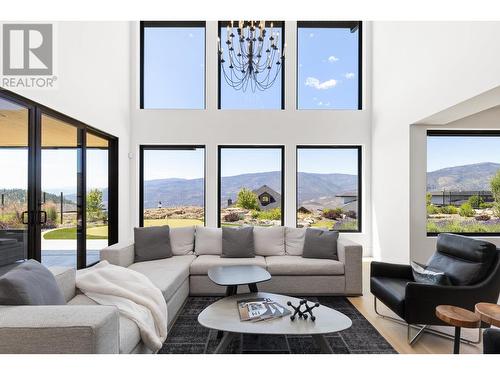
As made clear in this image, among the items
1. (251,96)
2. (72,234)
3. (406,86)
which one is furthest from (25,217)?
(406,86)

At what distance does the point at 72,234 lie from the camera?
3719 millimetres

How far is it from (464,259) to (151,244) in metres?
3.43

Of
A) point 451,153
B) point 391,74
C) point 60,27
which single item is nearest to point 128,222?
point 60,27

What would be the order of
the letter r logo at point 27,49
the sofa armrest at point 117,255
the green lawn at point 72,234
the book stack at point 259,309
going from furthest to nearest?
the green lawn at point 72,234 < the sofa armrest at point 117,255 < the letter r logo at point 27,49 < the book stack at point 259,309

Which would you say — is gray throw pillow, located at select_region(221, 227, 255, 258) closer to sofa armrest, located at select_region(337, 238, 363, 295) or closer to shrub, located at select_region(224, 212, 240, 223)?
sofa armrest, located at select_region(337, 238, 363, 295)

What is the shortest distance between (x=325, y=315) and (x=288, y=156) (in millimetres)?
3745

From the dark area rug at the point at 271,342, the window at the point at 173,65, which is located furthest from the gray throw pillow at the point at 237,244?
the window at the point at 173,65

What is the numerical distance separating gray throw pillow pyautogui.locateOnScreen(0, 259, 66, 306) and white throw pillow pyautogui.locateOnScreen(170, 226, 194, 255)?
2.04 meters

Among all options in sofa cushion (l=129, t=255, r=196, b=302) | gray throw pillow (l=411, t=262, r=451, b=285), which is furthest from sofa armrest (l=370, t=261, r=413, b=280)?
sofa cushion (l=129, t=255, r=196, b=302)

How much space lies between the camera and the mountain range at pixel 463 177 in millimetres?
4422

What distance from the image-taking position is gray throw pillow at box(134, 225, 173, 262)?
3.53 m

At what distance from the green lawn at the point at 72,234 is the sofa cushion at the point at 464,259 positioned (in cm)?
421

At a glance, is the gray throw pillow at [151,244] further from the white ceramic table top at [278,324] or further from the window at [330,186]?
the window at [330,186]

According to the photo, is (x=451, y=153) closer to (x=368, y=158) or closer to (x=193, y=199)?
(x=368, y=158)
